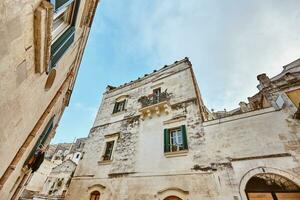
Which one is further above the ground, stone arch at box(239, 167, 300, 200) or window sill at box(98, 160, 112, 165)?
window sill at box(98, 160, 112, 165)

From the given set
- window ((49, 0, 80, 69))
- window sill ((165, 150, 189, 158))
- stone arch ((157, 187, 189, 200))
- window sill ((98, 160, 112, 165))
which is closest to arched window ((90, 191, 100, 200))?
window sill ((98, 160, 112, 165))

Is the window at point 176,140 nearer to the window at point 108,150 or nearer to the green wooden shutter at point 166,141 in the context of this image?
the green wooden shutter at point 166,141

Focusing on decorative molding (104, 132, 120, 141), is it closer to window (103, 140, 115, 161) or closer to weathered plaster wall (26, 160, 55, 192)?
window (103, 140, 115, 161)

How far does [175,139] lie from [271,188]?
446cm

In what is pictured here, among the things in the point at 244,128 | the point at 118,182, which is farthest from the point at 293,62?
the point at 118,182

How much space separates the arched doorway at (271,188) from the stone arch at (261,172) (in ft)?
0.24

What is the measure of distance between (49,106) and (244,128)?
888 cm

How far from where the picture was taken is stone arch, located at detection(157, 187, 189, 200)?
6734 mm

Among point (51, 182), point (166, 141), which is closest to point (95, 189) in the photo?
point (166, 141)

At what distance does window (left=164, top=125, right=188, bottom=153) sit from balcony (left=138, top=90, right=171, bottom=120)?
4.60 feet

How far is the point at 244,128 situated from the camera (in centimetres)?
721

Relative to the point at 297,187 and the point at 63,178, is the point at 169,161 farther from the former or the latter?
the point at 63,178

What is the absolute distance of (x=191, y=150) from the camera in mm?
7844

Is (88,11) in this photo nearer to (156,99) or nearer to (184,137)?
(156,99)
